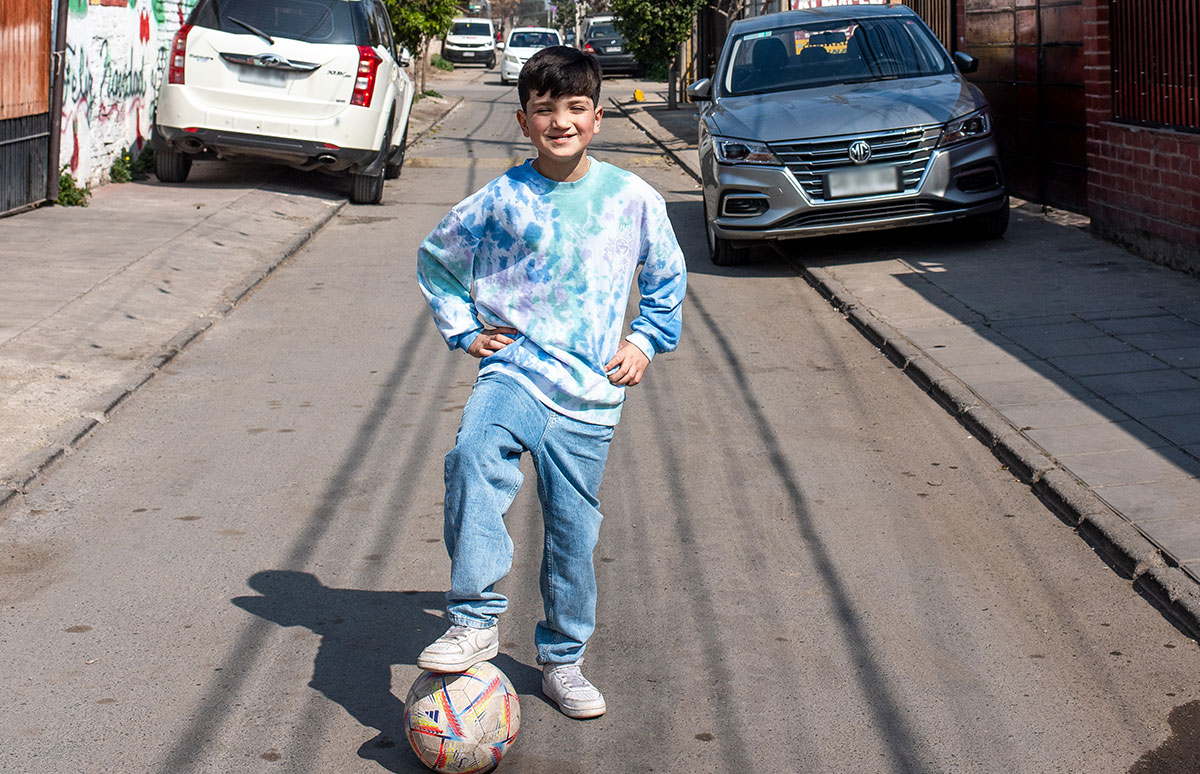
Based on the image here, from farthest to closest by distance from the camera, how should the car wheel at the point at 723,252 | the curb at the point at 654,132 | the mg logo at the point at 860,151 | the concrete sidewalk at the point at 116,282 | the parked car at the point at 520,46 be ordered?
the parked car at the point at 520,46 < the curb at the point at 654,132 < the car wheel at the point at 723,252 < the mg logo at the point at 860,151 < the concrete sidewalk at the point at 116,282

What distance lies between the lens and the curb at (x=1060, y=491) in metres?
4.49

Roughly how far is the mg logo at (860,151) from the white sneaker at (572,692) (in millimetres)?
6873

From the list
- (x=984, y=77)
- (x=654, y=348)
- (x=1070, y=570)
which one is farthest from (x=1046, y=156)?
(x=654, y=348)

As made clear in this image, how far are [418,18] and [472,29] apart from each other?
91.2ft

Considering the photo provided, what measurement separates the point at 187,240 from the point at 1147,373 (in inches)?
294

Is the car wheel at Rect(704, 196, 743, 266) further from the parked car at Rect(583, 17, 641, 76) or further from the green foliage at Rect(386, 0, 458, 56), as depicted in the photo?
the parked car at Rect(583, 17, 641, 76)

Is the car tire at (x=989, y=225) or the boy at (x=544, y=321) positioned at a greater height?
the car tire at (x=989, y=225)

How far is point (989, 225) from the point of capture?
1095 centimetres

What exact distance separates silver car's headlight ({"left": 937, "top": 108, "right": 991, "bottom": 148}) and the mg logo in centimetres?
55

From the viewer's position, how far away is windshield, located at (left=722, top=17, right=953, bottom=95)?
11.4 m

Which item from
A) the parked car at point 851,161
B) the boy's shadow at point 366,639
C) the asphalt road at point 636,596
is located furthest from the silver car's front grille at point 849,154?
the boy's shadow at point 366,639

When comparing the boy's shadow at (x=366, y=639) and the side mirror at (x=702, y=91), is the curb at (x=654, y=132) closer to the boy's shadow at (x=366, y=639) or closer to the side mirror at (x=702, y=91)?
the side mirror at (x=702, y=91)

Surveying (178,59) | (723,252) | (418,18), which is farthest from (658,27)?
(723,252)

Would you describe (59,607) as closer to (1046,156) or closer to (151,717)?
(151,717)
